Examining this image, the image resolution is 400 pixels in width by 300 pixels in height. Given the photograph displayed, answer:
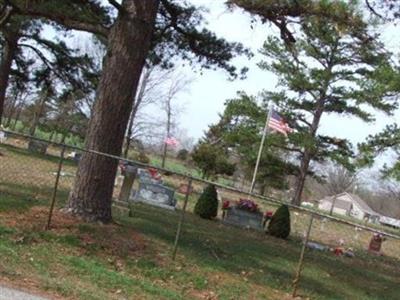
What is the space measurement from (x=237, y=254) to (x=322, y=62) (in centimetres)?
2671

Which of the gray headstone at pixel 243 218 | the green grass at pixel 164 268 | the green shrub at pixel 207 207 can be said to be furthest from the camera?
the gray headstone at pixel 243 218

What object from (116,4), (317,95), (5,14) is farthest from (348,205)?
(116,4)

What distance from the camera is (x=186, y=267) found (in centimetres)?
904

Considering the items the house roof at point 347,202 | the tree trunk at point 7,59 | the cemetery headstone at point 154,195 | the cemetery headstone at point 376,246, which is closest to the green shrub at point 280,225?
the cemetery headstone at point 154,195

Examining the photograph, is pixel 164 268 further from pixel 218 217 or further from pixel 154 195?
pixel 218 217

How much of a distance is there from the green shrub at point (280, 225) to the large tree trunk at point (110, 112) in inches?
320

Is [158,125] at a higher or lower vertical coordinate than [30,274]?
higher

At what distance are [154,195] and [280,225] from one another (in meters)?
3.84

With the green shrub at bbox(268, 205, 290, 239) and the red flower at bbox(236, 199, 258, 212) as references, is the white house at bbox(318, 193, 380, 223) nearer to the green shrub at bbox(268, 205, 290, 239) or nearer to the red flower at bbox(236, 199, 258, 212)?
the red flower at bbox(236, 199, 258, 212)

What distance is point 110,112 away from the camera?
10.5 m

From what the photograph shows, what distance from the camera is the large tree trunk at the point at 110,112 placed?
10492 mm

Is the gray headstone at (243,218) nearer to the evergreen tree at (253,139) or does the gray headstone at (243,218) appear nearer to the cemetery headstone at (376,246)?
the cemetery headstone at (376,246)

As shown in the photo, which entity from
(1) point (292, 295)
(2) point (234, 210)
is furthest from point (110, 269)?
(2) point (234, 210)

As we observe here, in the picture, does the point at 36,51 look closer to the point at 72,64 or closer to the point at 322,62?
the point at 72,64
